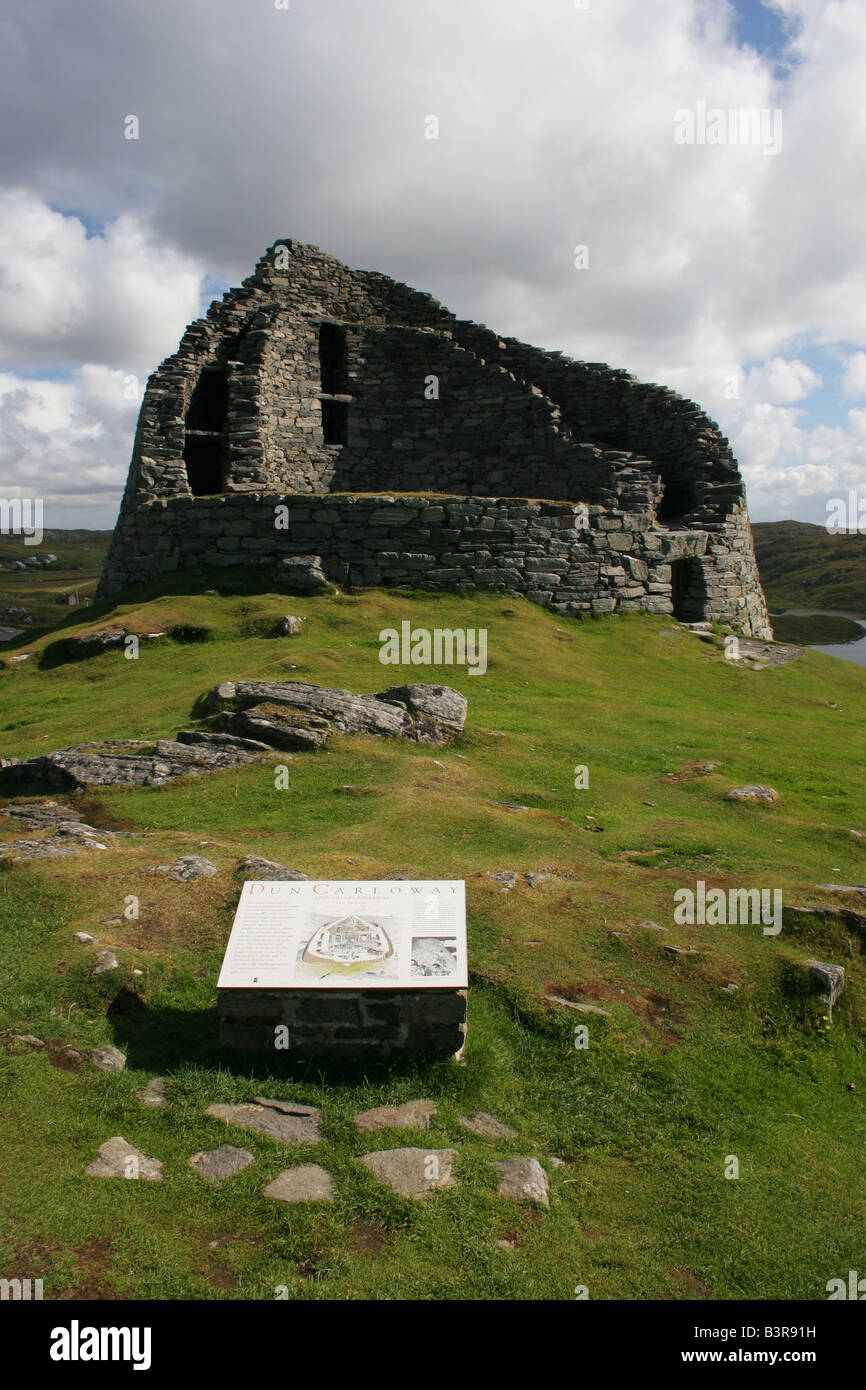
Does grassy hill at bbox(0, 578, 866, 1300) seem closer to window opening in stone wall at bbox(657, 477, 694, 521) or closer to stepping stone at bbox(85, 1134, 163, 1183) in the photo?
stepping stone at bbox(85, 1134, 163, 1183)

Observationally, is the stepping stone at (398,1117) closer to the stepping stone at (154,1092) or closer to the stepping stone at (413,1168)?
the stepping stone at (413,1168)

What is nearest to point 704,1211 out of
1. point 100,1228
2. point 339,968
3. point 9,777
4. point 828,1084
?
point 828,1084

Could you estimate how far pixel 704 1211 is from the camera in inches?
233

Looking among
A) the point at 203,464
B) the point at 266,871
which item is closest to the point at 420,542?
the point at 203,464

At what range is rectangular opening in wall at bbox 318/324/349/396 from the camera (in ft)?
102

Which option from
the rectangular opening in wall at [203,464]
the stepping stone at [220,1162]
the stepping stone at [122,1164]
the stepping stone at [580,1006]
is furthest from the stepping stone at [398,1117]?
the rectangular opening in wall at [203,464]

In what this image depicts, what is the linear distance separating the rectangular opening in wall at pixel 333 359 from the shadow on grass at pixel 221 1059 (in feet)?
89.9

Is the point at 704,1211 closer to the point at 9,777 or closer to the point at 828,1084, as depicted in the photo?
the point at 828,1084

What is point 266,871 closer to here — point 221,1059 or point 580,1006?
point 221,1059

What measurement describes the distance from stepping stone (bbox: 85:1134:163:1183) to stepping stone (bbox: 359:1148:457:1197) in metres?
1.37

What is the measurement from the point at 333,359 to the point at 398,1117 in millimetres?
29450

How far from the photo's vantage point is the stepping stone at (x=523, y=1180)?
584 centimetres

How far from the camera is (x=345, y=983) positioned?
6.64 m

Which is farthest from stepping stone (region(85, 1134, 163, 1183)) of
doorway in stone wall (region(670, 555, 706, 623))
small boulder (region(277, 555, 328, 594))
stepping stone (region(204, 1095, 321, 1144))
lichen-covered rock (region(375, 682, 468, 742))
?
doorway in stone wall (region(670, 555, 706, 623))
